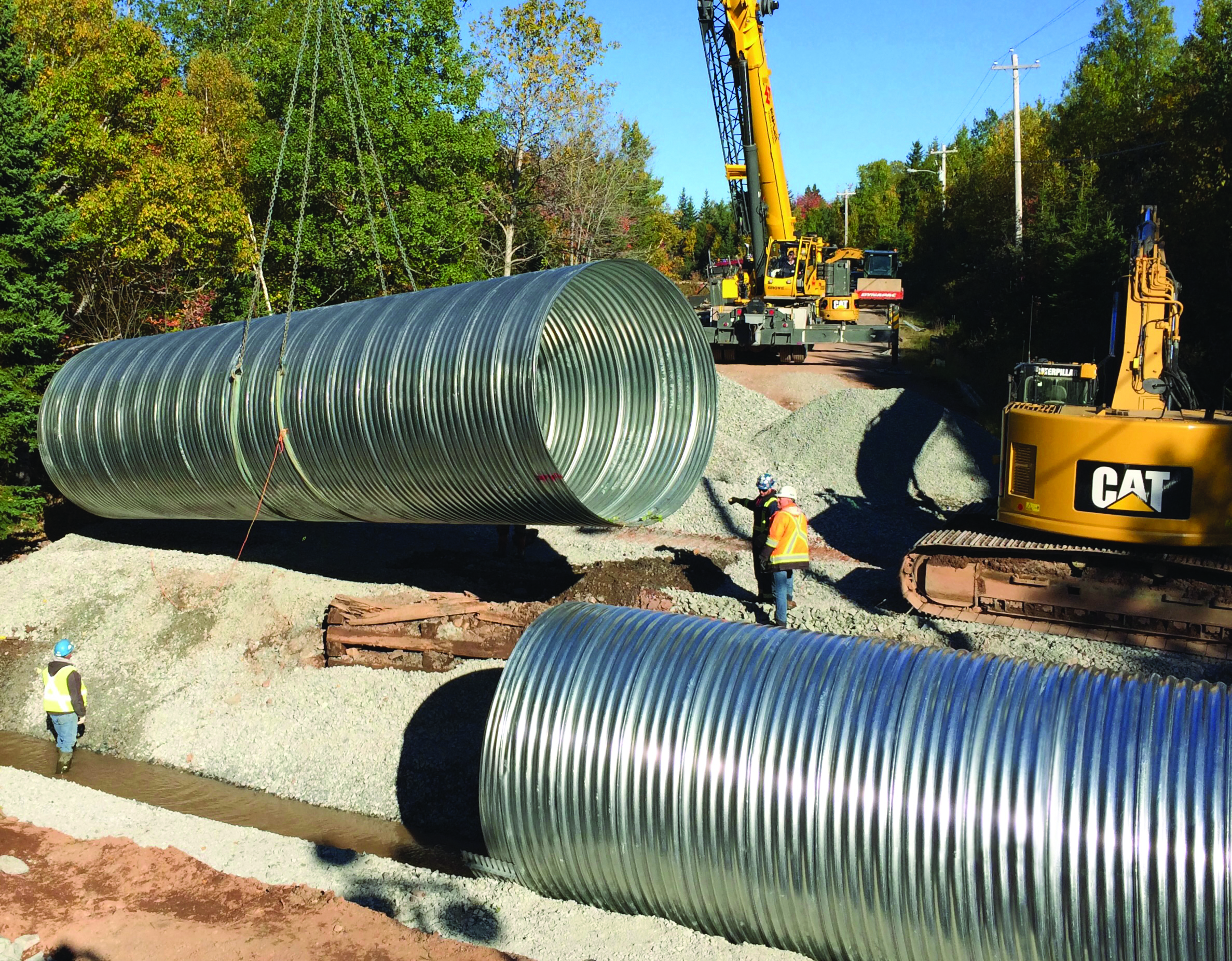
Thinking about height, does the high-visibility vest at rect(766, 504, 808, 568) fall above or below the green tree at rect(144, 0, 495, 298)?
below

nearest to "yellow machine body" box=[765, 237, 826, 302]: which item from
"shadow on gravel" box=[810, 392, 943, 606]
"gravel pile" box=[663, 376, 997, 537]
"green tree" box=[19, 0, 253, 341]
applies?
"gravel pile" box=[663, 376, 997, 537]

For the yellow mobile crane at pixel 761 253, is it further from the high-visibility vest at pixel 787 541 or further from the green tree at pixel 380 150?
Result: the high-visibility vest at pixel 787 541

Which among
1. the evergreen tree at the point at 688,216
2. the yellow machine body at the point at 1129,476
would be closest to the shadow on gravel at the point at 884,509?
the yellow machine body at the point at 1129,476

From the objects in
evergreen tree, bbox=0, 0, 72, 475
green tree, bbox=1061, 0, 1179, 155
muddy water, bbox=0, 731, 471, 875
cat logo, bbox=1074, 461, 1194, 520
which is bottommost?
muddy water, bbox=0, 731, 471, 875

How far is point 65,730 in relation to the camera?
1002 cm

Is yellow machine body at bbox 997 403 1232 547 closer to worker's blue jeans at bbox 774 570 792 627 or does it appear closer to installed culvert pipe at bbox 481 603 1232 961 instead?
worker's blue jeans at bbox 774 570 792 627

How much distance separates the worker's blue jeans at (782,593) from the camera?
1088cm

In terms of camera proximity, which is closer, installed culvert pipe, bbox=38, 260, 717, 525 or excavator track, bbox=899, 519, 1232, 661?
installed culvert pipe, bbox=38, 260, 717, 525

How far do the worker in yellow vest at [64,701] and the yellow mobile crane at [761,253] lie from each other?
19.0 meters

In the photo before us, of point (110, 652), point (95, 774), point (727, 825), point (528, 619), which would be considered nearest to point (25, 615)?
point (110, 652)

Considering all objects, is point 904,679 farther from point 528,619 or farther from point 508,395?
point 528,619

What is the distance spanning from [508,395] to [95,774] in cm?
583

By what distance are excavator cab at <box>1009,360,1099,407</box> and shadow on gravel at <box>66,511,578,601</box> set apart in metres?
6.31

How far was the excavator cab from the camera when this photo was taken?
12609mm
